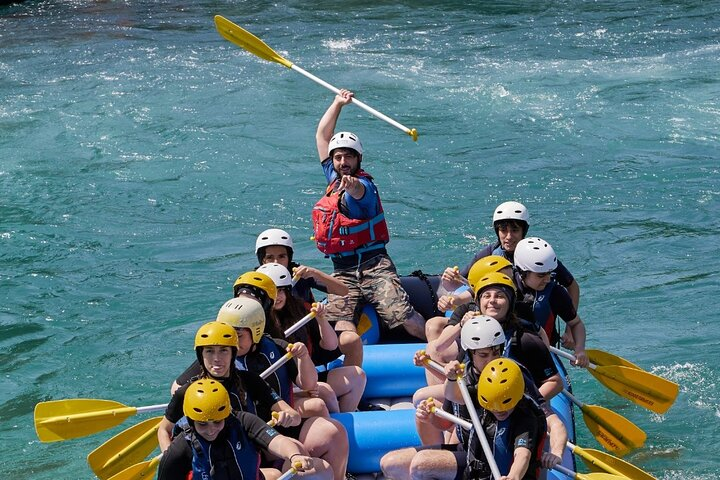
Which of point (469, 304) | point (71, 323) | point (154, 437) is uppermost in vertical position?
point (469, 304)

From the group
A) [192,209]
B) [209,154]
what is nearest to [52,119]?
[209,154]

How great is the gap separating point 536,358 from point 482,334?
0.63 meters

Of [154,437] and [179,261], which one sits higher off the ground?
[154,437]

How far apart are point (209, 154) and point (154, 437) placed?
8.21 metres

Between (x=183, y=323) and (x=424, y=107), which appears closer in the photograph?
(x=183, y=323)

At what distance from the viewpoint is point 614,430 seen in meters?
6.18

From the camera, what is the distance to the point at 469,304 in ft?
19.7

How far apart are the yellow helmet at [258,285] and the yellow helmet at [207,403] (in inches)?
41.5

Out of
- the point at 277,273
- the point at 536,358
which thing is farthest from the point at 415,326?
the point at 536,358

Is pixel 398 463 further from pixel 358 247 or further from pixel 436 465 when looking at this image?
pixel 358 247

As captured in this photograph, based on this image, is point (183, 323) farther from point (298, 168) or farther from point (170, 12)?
point (170, 12)

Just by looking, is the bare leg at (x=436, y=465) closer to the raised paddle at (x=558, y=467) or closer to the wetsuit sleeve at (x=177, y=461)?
the raised paddle at (x=558, y=467)

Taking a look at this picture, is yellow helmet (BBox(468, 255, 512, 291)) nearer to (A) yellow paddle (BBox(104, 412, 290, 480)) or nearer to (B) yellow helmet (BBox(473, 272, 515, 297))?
(B) yellow helmet (BBox(473, 272, 515, 297))

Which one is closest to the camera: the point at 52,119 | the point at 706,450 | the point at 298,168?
the point at 706,450
